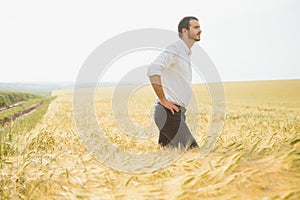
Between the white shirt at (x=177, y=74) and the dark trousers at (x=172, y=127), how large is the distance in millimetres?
150

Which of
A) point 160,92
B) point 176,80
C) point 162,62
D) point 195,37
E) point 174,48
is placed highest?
point 195,37

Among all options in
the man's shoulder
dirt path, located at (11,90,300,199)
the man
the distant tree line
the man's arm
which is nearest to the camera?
dirt path, located at (11,90,300,199)

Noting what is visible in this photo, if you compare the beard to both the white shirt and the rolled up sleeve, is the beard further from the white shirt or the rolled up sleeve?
the rolled up sleeve


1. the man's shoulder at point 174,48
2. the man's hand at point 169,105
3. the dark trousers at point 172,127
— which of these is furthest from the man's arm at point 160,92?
the man's shoulder at point 174,48

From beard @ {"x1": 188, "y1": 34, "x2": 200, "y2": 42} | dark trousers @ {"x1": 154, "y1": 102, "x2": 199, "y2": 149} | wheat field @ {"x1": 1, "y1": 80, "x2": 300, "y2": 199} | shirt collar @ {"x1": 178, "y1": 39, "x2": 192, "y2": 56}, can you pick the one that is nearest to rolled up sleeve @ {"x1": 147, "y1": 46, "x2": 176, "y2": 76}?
shirt collar @ {"x1": 178, "y1": 39, "x2": 192, "y2": 56}

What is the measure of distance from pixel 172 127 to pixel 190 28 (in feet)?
3.81

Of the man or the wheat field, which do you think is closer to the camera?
the wheat field

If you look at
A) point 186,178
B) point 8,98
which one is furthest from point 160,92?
point 8,98

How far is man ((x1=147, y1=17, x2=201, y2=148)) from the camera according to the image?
407 centimetres

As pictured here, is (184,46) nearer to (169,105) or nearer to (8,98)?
(169,105)

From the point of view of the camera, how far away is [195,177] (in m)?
2.20

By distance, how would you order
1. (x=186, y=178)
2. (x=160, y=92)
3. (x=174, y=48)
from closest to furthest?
(x=186, y=178)
(x=160, y=92)
(x=174, y=48)

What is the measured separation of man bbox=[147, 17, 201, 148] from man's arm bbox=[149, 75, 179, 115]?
0.01m

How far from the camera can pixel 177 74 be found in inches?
169
